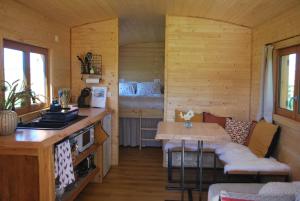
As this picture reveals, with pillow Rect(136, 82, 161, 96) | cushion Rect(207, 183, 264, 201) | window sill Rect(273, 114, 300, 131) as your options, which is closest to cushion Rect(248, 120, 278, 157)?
window sill Rect(273, 114, 300, 131)

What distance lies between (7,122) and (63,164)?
0.60 meters

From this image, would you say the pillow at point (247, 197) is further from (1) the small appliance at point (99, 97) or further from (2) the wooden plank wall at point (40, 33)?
(1) the small appliance at point (99, 97)

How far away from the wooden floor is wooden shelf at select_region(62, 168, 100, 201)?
219mm

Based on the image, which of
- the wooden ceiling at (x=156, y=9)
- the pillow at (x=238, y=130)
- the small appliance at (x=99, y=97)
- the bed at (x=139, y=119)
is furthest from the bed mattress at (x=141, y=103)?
the pillow at (x=238, y=130)

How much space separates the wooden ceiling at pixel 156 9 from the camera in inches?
128

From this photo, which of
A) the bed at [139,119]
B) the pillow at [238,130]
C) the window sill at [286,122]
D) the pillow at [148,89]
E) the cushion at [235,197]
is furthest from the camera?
the pillow at [148,89]

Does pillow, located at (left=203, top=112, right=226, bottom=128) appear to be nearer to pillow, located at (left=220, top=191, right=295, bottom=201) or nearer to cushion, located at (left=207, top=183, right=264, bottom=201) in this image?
cushion, located at (left=207, top=183, right=264, bottom=201)

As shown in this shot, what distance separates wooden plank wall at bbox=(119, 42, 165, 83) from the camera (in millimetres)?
7988

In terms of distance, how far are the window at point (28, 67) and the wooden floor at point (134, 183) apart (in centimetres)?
129

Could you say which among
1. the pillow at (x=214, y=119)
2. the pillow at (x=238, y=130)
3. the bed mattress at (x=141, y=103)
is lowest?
the pillow at (x=238, y=130)

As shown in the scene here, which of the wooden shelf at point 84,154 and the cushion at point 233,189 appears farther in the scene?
the wooden shelf at point 84,154

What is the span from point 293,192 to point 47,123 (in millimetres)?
2205

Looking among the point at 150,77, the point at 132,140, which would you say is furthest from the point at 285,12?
the point at 150,77

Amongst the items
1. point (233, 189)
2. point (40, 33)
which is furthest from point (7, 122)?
point (233, 189)
